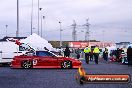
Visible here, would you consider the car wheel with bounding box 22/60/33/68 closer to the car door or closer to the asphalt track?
the car door

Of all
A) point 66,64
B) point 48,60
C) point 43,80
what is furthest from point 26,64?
point 43,80

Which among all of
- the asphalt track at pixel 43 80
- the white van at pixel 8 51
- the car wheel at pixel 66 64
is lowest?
the asphalt track at pixel 43 80

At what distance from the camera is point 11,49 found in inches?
1240

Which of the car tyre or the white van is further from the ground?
the white van

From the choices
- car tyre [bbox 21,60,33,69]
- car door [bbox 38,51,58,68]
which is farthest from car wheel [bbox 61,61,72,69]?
car tyre [bbox 21,60,33,69]

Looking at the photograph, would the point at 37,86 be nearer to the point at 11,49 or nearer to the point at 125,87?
the point at 125,87

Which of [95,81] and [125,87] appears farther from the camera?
[125,87]

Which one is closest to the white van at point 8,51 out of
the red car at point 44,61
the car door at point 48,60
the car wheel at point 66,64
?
the red car at point 44,61

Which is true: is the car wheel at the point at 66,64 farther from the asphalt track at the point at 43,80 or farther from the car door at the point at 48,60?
the asphalt track at the point at 43,80

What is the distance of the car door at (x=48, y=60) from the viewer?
2744 cm

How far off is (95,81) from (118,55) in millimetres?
35378

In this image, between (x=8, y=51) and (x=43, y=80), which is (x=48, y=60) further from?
(x=43, y=80)

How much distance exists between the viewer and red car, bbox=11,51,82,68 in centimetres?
2733

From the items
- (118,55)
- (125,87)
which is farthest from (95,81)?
(118,55)
